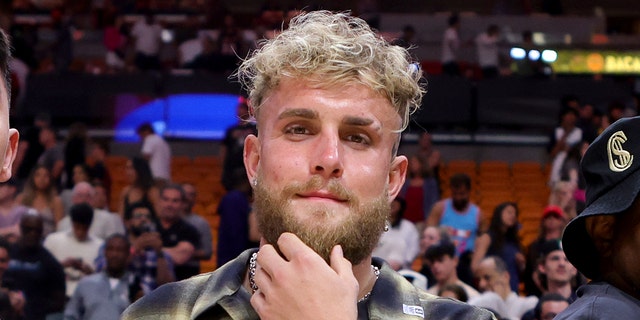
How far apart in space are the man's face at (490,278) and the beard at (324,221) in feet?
19.4

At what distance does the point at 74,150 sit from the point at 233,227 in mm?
4207

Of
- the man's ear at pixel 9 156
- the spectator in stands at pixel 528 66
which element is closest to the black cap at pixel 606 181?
the man's ear at pixel 9 156

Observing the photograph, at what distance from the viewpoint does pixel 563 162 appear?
12766mm

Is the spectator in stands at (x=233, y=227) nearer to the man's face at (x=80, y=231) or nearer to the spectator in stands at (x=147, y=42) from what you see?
the man's face at (x=80, y=231)

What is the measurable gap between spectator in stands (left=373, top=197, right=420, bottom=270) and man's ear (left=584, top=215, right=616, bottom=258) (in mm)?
6360

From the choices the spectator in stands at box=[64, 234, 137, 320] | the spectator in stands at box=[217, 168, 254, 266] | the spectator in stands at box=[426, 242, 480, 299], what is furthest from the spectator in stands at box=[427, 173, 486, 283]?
the spectator in stands at box=[64, 234, 137, 320]

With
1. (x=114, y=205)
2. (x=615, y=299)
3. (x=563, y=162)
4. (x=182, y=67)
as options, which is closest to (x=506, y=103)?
(x=563, y=162)

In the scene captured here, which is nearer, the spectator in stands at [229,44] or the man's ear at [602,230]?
the man's ear at [602,230]

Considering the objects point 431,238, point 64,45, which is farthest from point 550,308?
point 64,45

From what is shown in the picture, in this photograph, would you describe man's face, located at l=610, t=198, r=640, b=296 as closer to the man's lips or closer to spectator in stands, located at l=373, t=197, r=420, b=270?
the man's lips

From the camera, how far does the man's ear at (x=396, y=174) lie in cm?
238

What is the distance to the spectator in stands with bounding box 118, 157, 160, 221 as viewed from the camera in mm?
9633

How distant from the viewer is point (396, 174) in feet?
7.92

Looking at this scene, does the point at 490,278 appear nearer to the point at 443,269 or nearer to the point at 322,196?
the point at 443,269
